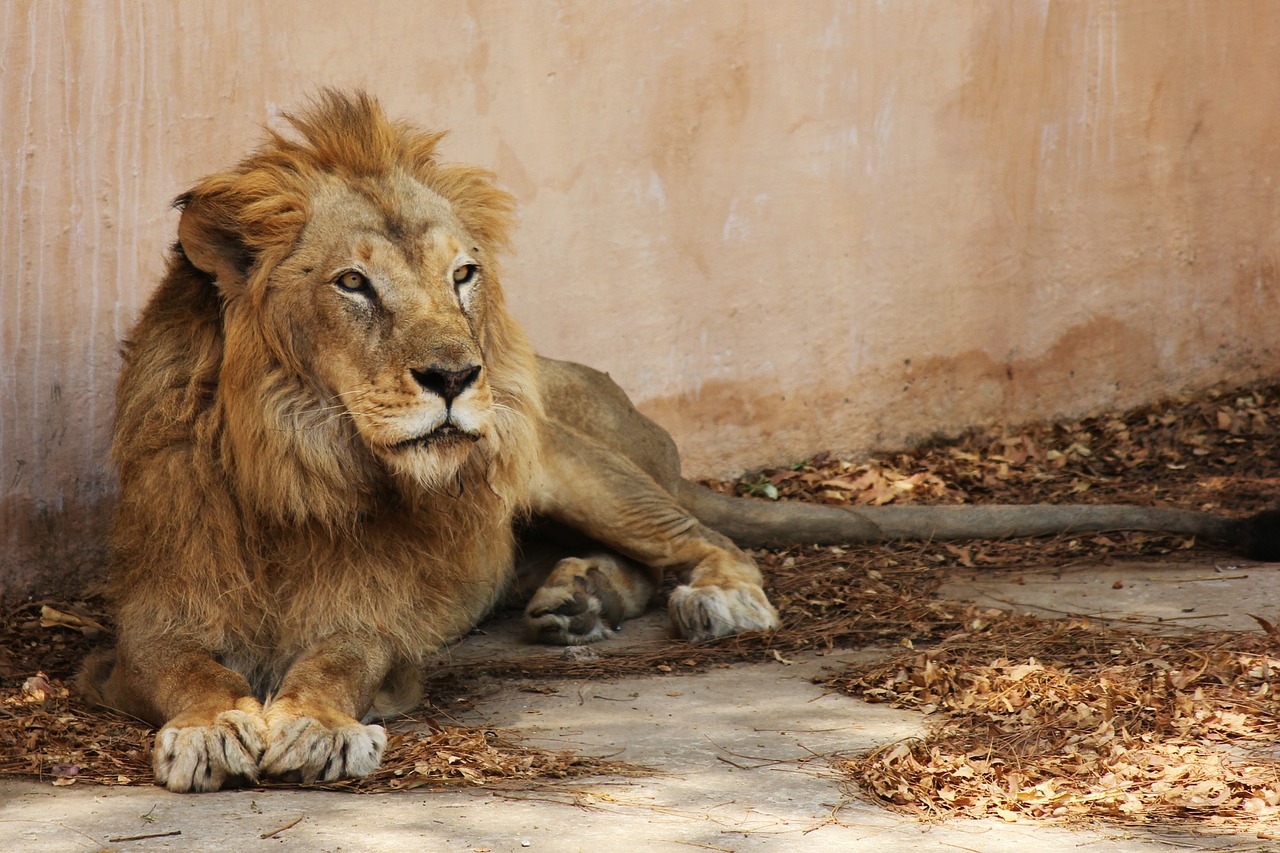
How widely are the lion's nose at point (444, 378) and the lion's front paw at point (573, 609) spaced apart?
138 cm

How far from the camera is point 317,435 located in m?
3.58

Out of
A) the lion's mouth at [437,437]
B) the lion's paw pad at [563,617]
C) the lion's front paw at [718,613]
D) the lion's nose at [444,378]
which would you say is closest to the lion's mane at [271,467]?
the lion's mouth at [437,437]

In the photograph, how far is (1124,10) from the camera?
6.52 meters

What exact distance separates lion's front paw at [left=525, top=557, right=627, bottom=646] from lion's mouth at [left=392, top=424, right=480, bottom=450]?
1279mm

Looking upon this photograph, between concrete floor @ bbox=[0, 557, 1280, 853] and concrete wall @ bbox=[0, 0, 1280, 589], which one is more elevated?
concrete wall @ bbox=[0, 0, 1280, 589]

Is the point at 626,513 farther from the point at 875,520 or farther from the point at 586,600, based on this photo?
the point at 875,520

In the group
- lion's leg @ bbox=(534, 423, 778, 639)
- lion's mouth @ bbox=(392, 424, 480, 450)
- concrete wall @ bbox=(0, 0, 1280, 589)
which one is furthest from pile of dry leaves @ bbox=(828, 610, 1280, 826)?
concrete wall @ bbox=(0, 0, 1280, 589)

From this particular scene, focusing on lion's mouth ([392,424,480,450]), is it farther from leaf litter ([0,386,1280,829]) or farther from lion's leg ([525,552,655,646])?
lion's leg ([525,552,655,646])

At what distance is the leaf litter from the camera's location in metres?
3.13

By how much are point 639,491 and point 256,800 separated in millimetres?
2135

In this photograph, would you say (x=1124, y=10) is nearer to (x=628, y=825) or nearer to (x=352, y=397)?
(x=352, y=397)

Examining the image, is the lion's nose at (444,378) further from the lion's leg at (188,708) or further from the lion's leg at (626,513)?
the lion's leg at (626,513)

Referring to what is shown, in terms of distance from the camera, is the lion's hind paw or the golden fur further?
the lion's hind paw

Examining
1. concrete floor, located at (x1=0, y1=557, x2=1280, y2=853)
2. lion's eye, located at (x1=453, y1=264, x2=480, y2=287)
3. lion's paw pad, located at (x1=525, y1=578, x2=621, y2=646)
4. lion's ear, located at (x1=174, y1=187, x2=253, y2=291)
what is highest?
lion's ear, located at (x1=174, y1=187, x2=253, y2=291)
